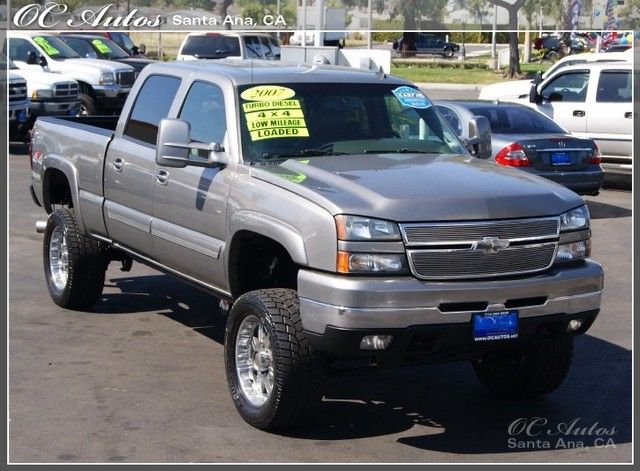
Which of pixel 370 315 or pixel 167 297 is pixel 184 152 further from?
pixel 167 297

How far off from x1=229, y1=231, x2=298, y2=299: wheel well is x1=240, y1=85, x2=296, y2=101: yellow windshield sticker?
3.12ft

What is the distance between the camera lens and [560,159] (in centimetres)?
1464

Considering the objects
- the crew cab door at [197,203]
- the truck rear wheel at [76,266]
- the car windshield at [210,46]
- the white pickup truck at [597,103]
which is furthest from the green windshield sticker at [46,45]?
the crew cab door at [197,203]

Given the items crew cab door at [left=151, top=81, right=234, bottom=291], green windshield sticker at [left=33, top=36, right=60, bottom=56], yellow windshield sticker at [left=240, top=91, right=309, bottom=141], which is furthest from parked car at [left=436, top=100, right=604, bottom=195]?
green windshield sticker at [left=33, top=36, right=60, bottom=56]

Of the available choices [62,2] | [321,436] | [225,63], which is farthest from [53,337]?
[62,2]

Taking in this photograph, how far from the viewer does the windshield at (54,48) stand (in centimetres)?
2459

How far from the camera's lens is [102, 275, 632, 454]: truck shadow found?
6496 mm

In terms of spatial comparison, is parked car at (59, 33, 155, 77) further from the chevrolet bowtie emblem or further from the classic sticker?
the chevrolet bowtie emblem

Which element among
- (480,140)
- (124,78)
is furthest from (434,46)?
(480,140)

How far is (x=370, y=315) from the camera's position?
A: 5957 mm

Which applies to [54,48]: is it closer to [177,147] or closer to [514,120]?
[514,120]

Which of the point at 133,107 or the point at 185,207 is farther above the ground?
the point at 133,107

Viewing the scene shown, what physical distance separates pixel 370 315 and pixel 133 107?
3.37m

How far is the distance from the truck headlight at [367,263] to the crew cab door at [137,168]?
2.28m
